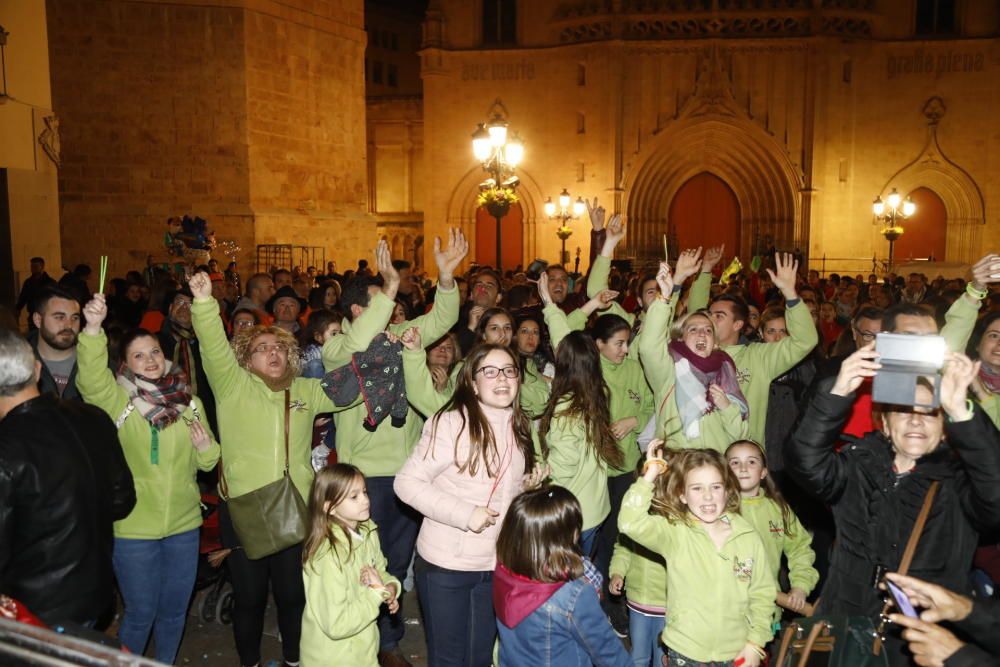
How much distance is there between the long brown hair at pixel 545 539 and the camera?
320cm

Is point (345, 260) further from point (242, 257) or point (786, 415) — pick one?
point (786, 415)

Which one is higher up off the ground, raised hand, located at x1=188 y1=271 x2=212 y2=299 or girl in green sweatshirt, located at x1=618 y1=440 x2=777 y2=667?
raised hand, located at x1=188 y1=271 x2=212 y2=299

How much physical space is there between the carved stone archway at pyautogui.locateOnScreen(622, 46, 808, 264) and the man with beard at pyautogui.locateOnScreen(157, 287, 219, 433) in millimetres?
19778

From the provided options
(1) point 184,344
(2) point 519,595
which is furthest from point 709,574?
(1) point 184,344

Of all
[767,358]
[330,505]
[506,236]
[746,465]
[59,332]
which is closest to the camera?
[330,505]

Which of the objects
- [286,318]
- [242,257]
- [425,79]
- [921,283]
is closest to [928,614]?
[286,318]

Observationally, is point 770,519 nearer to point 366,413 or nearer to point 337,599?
point 337,599

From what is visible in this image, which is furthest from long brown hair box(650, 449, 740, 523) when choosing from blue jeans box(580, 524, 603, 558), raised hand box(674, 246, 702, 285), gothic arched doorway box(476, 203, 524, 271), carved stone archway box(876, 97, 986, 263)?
carved stone archway box(876, 97, 986, 263)

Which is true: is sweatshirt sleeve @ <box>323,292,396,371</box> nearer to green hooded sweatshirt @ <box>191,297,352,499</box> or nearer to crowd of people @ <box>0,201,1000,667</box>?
crowd of people @ <box>0,201,1000,667</box>

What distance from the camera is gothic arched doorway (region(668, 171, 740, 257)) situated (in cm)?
2656

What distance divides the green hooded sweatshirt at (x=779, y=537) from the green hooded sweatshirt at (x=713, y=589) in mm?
641

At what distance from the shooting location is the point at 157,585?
4.22 m

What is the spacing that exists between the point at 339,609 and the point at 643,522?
1256 millimetres

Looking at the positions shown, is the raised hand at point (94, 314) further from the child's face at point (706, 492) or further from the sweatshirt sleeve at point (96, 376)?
the child's face at point (706, 492)
